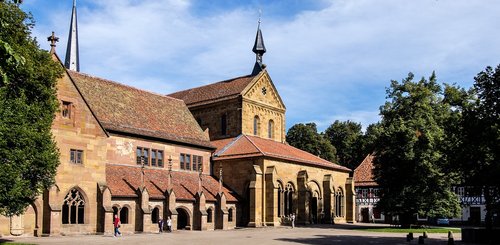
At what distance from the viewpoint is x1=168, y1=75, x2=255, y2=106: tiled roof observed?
197ft

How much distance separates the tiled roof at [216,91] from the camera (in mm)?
60062

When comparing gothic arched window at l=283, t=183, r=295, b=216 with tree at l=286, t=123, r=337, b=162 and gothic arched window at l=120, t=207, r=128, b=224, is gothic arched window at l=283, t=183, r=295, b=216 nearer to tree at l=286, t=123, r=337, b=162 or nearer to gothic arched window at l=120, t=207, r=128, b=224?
gothic arched window at l=120, t=207, r=128, b=224

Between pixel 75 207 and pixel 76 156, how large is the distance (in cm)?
351

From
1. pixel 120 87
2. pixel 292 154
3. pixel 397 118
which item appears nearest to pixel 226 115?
pixel 292 154

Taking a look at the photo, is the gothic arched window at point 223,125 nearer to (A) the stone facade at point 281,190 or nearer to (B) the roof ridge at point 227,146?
(B) the roof ridge at point 227,146

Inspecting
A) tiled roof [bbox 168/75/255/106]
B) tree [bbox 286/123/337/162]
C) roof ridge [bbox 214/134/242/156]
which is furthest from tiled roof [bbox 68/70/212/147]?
tree [bbox 286/123/337/162]

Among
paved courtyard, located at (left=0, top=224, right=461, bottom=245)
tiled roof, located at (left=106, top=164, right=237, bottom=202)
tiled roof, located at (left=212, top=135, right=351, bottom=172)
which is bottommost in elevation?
paved courtyard, located at (left=0, top=224, right=461, bottom=245)

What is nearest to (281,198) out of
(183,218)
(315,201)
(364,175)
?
(315,201)

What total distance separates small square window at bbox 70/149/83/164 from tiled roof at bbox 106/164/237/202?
287cm

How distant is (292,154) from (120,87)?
18.6 m

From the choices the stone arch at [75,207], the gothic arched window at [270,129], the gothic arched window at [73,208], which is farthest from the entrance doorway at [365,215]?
the gothic arched window at [73,208]

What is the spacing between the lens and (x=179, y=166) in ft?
162

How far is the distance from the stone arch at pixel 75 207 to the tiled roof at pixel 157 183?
2.14 metres

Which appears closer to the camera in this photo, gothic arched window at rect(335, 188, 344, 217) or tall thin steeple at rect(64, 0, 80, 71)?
gothic arched window at rect(335, 188, 344, 217)
